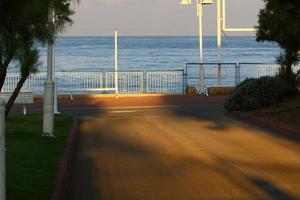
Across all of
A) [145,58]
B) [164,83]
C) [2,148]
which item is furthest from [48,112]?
[145,58]

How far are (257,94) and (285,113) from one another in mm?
2229

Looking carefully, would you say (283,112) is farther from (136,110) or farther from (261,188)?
(261,188)

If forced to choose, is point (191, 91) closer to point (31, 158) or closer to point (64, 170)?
point (31, 158)

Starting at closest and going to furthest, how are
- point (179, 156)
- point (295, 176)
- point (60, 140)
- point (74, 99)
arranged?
point (295, 176)
point (179, 156)
point (60, 140)
point (74, 99)

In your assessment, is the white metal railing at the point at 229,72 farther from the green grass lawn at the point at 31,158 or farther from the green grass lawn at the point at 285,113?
the green grass lawn at the point at 31,158

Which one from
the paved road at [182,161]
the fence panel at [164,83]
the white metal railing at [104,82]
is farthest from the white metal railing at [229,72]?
the paved road at [182,161]

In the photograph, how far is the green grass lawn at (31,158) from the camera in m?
9.58

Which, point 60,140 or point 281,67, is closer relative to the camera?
point 60,140

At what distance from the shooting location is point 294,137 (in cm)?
1600

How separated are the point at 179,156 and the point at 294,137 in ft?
11.7

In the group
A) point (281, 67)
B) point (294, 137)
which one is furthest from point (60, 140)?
point (281, 67)

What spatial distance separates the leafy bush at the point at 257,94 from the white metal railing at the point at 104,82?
1166cm

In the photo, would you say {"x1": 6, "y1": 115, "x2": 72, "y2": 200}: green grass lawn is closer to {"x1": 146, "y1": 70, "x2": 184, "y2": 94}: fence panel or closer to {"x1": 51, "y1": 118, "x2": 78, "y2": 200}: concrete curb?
{"x1": 51, "y1": 118, "x2": 78, "y2": 200}: concrete curb

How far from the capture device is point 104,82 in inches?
1417
